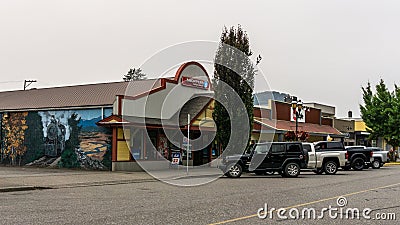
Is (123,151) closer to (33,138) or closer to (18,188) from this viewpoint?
(33,138)

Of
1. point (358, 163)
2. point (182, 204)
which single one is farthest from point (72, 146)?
point (182, 204)

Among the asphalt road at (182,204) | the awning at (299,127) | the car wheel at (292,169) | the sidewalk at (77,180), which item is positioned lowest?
the sidewalk at (77,180)

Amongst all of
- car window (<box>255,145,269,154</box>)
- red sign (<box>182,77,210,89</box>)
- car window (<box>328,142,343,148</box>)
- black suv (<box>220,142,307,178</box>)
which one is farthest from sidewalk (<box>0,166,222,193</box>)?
red sign (<box>182,77,210,89</box>)

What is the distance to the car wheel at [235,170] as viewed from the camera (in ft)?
89.1

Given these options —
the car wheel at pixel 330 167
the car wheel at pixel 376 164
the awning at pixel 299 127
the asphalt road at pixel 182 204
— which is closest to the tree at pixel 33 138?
the asphalt road at pixel 182 204

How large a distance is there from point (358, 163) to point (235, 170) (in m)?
11.9

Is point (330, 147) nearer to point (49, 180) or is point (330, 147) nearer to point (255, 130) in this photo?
point (255, 130)

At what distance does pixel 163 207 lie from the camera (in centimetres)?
1391

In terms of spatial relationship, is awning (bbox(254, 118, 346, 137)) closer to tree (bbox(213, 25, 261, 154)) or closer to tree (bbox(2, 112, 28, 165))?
tree (bbox(213, 25, 261, 154))

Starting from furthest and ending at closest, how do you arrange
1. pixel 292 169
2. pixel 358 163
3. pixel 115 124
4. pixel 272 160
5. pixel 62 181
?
1. pixel 358 163
2. pixel 115 124
3. pixel 272 160
4. pixel 292 169
5. pixel 62 181

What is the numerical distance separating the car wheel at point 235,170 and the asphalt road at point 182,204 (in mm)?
6714

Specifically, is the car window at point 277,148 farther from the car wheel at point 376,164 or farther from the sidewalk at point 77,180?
the car wheel at point 376,164

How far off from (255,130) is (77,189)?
73.8 ft

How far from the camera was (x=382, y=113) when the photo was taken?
54.7 m
